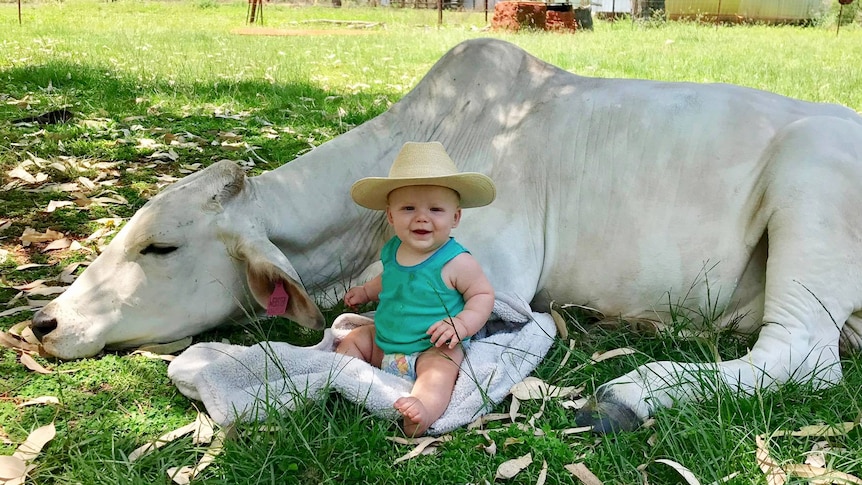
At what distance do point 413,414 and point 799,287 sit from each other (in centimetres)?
149

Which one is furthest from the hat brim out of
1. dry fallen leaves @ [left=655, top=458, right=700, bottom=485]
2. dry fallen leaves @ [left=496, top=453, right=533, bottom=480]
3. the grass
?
dry fallen leaves @ [left=655, top=458, right=700, bottom=485]

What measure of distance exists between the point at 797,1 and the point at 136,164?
21560mm

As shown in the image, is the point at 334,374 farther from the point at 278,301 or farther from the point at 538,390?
the point at 538,390

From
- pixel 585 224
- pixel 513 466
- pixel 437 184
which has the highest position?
pixel 437 184

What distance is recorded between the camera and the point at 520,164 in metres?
3.54

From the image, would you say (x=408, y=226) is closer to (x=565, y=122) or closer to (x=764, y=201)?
(x=565, y=122)

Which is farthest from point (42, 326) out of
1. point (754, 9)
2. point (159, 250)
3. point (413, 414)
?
point (754, 9)

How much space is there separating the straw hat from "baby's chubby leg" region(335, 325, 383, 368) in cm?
53

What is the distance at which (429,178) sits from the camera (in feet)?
9.13

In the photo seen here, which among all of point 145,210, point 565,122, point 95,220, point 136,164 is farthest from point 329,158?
point 136,164

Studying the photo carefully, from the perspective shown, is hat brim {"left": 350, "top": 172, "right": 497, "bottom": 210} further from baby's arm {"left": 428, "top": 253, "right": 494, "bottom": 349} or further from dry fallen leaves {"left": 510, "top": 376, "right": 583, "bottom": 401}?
dry fallen leaves {"left": 510, "top": 376, "right": 583, "bottom": 401}

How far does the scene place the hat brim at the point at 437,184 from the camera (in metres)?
2.80

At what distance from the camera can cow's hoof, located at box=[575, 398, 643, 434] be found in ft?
8.37

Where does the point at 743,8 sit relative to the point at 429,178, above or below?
above
